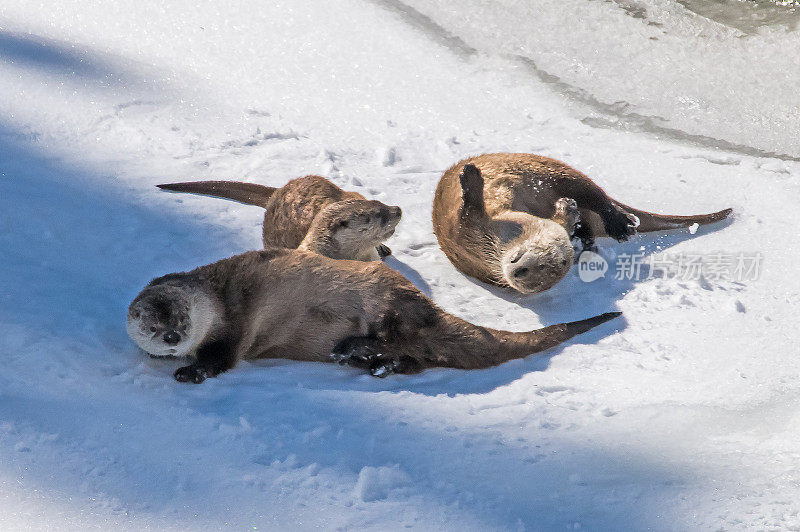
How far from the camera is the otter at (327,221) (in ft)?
14.9

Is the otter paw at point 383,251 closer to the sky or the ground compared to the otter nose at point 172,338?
closer to the ground

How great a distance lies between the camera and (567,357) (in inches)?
154

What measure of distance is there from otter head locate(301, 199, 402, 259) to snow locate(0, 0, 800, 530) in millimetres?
390

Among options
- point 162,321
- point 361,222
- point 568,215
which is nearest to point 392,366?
point 162,321

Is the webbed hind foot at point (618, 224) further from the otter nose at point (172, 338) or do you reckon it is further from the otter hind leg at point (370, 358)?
the otter nose at point (172, 338)

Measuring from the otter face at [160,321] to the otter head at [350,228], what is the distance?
1.15 metres

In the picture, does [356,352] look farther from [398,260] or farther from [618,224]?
[618,224]

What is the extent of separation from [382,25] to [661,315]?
4509 mm

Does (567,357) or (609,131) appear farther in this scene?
(609,131)

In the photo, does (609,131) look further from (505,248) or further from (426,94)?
(505,248)

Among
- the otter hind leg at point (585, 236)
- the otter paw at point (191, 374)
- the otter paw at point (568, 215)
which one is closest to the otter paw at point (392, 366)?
the otter paw at point (191, 374)

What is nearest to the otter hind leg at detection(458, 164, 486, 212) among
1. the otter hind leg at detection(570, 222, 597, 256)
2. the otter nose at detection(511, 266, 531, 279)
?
the otter nose at detection(511, 266, 531, 279)

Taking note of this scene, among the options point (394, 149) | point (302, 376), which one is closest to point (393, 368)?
point (302, 376)

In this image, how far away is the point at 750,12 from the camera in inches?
314
